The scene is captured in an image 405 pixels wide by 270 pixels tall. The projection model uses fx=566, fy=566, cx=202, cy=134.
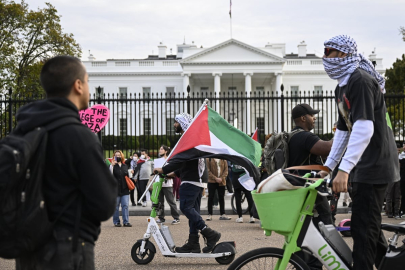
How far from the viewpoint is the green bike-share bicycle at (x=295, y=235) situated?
10.9ft

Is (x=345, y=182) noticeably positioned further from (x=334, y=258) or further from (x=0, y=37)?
(x=0, y=37)

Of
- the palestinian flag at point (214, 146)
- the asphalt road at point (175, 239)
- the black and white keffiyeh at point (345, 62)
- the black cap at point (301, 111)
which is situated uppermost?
the black and white keffiyeh at point (345, 62)

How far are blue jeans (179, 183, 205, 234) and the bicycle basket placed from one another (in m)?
3.18

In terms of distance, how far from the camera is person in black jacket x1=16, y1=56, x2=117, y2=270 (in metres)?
2.40

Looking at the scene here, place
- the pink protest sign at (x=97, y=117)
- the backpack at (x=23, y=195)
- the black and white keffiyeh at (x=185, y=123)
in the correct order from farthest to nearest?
1. the pink protest sign at (x=97, y=117)
2. the black and white keffiyeh at (x=185, y=123)
3. the backpack at (x=23, y=195)

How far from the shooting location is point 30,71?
1022 inches

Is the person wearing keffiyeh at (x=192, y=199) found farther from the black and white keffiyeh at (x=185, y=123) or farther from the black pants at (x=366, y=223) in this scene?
the black pants at (x=366, y=223)

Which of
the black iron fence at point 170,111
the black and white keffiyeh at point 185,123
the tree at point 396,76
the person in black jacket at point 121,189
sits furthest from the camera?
the tree at point 396,76

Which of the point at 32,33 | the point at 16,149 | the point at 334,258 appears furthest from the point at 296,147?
the point at 32,33

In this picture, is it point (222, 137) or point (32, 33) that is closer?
point (222, 137)

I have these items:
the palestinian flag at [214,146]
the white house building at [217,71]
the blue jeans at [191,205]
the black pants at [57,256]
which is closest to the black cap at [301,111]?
the palestinian flag at [214,146]

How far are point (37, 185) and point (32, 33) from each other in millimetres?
26270

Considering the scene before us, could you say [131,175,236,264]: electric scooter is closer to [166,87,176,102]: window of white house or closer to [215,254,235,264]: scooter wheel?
[215,254,235,264]: scooter wheel

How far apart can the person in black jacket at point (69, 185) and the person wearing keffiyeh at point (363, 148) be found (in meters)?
1.56
